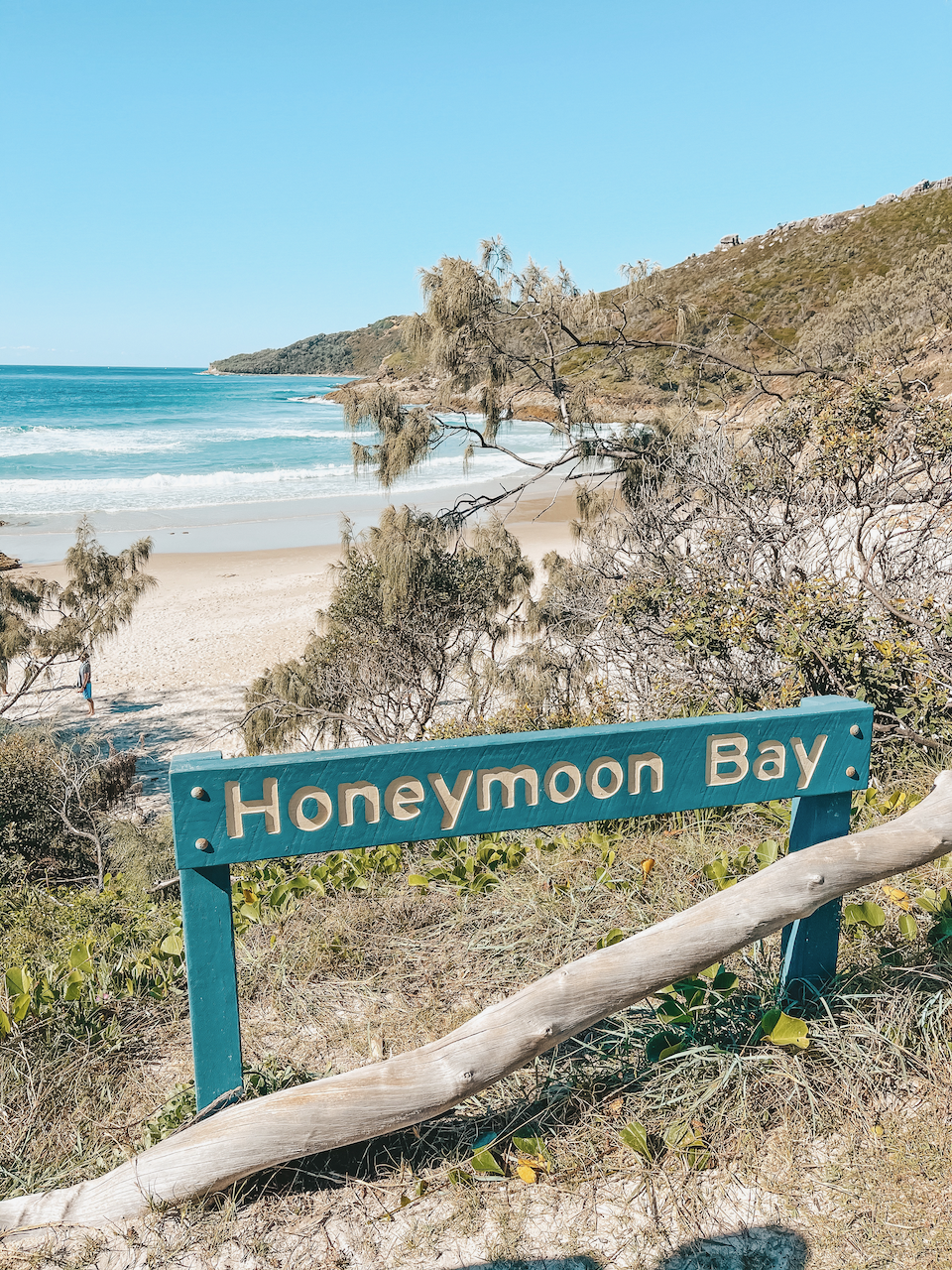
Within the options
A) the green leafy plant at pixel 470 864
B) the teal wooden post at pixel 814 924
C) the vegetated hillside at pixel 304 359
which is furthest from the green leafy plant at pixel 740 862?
the vegetated hillside at pixel 304 359

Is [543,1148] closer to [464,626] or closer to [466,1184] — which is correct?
[466,1184]

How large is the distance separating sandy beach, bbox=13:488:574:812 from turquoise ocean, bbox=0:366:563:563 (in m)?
2.44

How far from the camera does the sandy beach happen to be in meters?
12.1

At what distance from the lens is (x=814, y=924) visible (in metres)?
2.29

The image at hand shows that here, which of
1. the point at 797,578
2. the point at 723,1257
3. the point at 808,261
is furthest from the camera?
Result: the point at 808,261

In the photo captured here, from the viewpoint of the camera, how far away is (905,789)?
3.55m

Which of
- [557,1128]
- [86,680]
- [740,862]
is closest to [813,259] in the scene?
[86,680]

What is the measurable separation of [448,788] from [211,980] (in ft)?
2.20

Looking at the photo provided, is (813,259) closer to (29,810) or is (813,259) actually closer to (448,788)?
(29,810)

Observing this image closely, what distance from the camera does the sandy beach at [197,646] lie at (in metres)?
12.1

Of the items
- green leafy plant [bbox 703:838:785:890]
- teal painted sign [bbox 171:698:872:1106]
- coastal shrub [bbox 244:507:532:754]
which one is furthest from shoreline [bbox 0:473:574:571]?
teal painted sign [bbox 171:698:872:1106]

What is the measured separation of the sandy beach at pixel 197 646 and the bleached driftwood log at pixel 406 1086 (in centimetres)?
716

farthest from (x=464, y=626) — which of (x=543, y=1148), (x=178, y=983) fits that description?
(x=543, y=1148)

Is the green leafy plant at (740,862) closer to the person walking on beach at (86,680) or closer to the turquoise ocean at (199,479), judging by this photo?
the turquoise ocean at (199,479)
